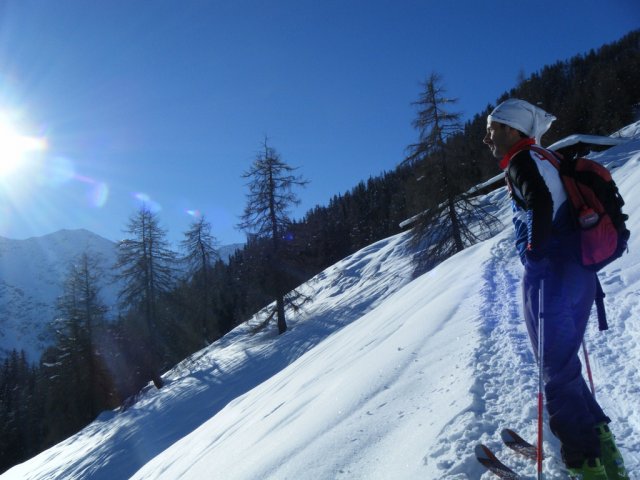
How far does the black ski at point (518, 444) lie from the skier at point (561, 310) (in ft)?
1.16

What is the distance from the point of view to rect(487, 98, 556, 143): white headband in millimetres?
2664

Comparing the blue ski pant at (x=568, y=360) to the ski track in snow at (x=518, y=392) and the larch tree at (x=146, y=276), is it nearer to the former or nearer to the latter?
the ski track in snow at (x=518, y=392)

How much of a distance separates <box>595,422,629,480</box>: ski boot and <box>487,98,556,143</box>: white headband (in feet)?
6.33

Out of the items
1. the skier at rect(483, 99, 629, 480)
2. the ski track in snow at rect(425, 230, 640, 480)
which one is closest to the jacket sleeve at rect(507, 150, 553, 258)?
the skier at rect(483, 99, 629, 480)

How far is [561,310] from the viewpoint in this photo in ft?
7.57

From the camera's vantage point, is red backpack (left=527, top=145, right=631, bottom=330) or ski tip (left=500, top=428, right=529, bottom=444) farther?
ski tip (left=500, top=428, right=529, bottom=444)

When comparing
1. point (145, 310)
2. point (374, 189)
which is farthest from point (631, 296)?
point (374, 189)

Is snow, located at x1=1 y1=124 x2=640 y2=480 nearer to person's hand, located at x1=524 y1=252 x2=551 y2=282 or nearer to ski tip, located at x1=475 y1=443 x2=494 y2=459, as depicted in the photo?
ski tip, located at x1=475 y1=443 x2=494 y2=459

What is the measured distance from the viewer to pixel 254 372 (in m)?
17.1

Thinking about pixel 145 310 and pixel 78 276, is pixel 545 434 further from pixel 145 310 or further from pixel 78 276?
pixel 78 276

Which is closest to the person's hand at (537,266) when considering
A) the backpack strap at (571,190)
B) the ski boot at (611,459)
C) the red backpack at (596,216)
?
the red backpack at (596,216)

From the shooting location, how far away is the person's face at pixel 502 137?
269cm

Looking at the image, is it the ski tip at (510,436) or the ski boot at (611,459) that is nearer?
the ski boot at (611,459)

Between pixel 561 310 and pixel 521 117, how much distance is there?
1.32m
